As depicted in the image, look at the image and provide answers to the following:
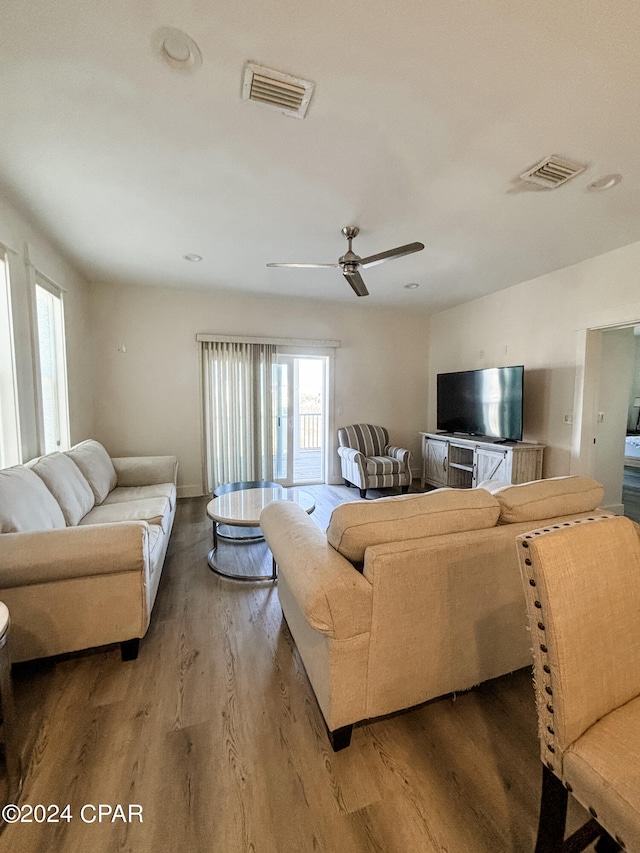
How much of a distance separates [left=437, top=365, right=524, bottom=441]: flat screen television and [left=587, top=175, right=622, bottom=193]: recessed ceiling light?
5.99 ft

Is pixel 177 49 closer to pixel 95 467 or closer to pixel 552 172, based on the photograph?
pixel 552 172

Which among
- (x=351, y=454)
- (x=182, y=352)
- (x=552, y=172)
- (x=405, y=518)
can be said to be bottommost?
(x=351, y=454)

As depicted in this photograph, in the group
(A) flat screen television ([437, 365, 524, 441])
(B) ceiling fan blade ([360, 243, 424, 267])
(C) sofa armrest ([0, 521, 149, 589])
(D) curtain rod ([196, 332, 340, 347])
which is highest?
(B) ceiling fan blade ([360, 243, 424, 267])

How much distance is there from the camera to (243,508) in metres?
2.71

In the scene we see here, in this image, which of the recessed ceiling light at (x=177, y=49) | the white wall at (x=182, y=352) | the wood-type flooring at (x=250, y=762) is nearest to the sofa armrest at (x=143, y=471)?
the white wall at (x=182, y=352)

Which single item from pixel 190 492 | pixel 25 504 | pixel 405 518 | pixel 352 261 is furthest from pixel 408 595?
pixel 190 492

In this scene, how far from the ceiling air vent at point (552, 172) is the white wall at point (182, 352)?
300 cm

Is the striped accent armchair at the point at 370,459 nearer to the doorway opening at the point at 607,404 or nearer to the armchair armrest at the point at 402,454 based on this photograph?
the armchair armrest at the point at 402,454

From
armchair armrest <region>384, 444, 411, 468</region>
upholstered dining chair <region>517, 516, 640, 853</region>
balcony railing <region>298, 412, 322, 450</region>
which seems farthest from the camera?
balcony railing <region>298, 412, 322, 450</region>

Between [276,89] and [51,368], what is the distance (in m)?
2.93

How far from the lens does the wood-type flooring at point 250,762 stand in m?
1.05

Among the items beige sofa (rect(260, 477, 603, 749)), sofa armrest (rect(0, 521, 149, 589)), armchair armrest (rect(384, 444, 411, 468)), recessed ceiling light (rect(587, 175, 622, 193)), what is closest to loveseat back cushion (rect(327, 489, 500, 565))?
beige sofa (rect(260, 477, 603, 749))

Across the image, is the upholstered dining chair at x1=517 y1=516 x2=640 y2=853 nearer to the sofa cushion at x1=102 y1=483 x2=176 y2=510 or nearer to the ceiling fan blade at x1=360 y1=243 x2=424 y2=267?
the ceiling fan blade at x1=360 y1=243 x2=424 y2=267

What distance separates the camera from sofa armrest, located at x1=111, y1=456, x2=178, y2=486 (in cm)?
348
